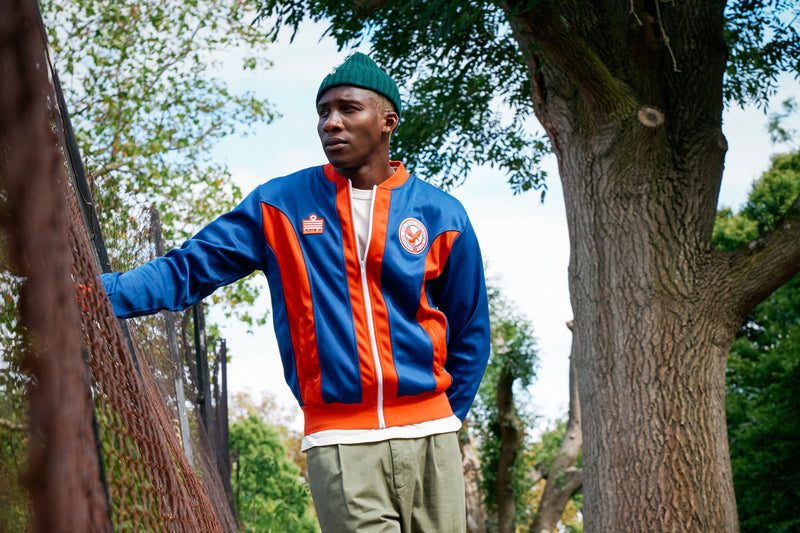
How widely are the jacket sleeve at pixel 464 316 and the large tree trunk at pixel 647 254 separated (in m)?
4.14

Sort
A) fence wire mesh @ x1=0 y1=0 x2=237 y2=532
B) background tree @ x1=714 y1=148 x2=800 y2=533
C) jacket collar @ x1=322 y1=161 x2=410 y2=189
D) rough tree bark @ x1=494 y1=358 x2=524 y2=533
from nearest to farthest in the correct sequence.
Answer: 1. fence wire mesh @ x1=0 y1=0 x2=237 y2=532
2. jacket collar @ x1=322 y1=161 x2=410 y2=189
3. rough tree bark @ x1=494 y1=358 x2=524 y2=533
4. background tree @ x1=714 y1=148 x2=800 y2=533

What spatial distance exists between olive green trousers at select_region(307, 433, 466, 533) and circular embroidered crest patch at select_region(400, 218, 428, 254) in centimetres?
54

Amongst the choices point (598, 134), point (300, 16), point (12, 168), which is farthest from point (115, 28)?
point (12, 168)

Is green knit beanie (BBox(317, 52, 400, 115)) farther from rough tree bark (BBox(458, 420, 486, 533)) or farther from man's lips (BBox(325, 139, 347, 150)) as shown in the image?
rough tree bark (BBox(458, 420, 486, 533))

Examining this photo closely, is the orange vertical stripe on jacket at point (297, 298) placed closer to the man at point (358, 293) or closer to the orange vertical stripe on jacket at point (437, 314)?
the man at point (358, 293)

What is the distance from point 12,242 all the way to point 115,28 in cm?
1669

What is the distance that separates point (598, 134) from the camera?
720cm

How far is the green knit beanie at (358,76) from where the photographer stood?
8.25 feet

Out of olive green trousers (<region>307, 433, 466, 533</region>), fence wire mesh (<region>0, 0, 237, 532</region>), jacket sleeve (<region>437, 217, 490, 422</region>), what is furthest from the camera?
jacket sleeve (<region>437, 217, 490, 422</region>)

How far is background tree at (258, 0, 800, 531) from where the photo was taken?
6469 mm

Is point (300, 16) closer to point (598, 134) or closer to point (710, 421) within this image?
point (598, 134)

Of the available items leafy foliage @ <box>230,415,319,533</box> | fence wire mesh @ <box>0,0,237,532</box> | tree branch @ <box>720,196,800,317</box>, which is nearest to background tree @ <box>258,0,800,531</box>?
tree branch @ <box>720,196,800,317</box>

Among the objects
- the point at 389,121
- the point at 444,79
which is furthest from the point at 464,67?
the point at 389,121

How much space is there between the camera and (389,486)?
2.24m
